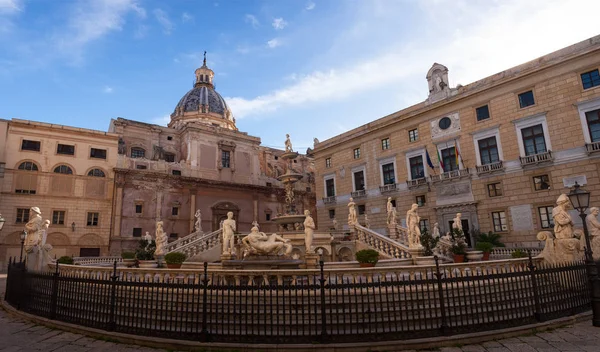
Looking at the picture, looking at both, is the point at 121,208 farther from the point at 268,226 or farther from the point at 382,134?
the point at 382,134

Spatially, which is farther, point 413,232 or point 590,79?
point 590,79

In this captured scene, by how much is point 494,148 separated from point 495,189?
286 centimetres

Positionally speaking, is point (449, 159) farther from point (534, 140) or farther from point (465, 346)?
point (465, 346)

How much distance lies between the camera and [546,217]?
19.9 m

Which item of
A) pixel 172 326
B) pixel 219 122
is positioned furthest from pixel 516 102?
pixel 219 122

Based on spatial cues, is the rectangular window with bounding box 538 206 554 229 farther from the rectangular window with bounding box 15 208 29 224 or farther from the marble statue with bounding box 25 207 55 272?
the rectangular window with bounding box 15 208 29 224

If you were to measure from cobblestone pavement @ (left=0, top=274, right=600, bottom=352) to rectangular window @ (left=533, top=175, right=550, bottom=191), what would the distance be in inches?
614

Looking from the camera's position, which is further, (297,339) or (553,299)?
(553,299)

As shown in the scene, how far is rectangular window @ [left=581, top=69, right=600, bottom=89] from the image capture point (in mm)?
18969

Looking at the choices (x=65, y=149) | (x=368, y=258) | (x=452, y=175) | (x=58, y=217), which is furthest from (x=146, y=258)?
(x=452, y=175)

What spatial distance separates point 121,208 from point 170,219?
179 inches

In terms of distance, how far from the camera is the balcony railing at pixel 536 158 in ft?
65.9

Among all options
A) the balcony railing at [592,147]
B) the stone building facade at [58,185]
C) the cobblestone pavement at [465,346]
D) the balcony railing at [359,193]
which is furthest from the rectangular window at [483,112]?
the stone building facade at [58,185]

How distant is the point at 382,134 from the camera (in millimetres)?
29891
